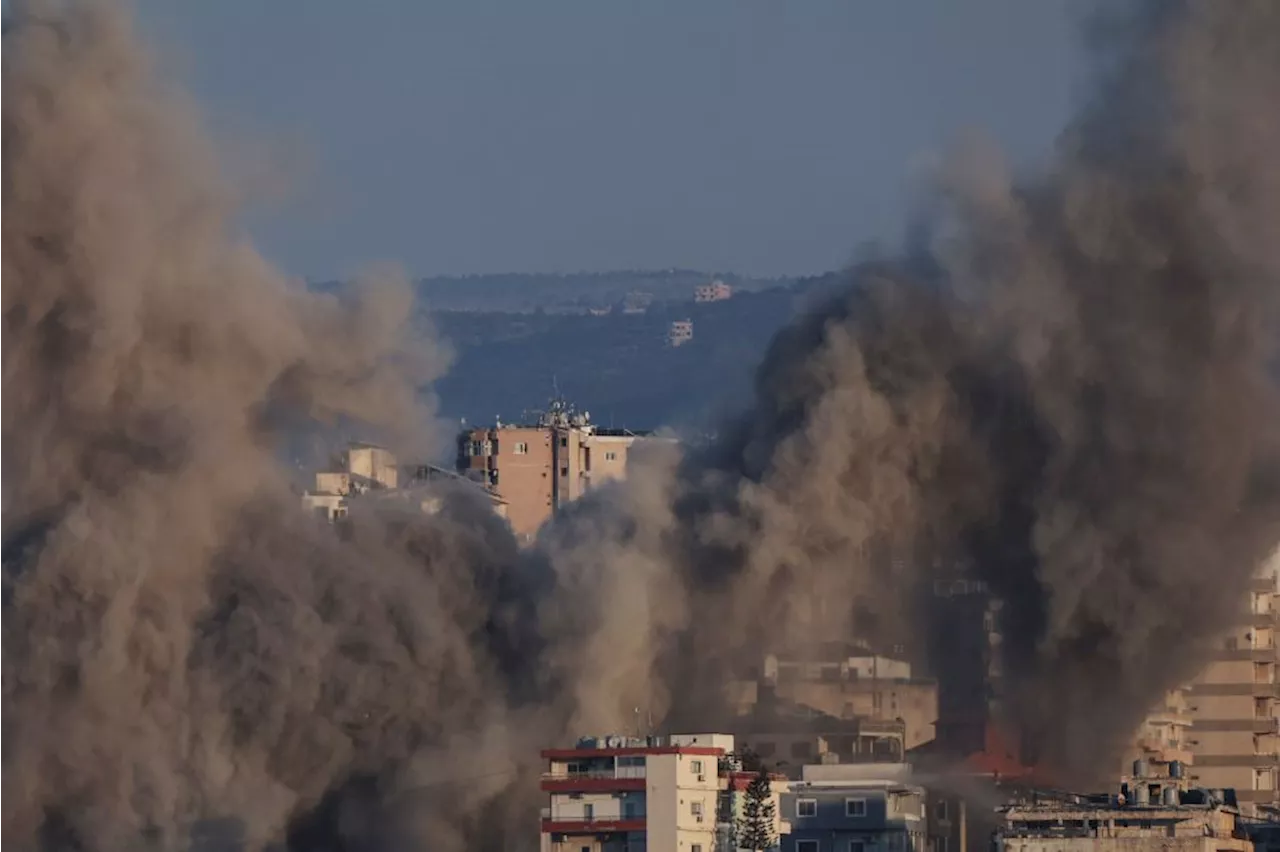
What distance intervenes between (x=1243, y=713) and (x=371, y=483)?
15.4 metres

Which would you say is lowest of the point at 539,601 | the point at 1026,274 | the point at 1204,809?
the point at 1204,809

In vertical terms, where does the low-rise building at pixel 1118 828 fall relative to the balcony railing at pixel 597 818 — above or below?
below

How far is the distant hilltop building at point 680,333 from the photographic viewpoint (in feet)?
529

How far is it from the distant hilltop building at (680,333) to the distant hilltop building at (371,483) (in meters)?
93.0

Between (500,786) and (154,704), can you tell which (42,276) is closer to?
(154,704)

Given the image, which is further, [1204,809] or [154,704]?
[154,704]

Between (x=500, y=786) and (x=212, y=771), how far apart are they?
354 cm

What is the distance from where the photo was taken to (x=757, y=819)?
43688 millimetres

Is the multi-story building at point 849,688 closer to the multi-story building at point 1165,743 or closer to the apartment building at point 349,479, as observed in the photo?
the multi-story building at point 1165,743

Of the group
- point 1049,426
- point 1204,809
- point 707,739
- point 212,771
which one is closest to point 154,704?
point 212,771

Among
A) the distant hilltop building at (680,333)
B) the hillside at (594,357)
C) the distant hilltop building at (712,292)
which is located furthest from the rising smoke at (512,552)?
the distant hilltop building at (712,292)

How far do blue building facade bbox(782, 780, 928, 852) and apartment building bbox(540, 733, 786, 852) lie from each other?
792 mm

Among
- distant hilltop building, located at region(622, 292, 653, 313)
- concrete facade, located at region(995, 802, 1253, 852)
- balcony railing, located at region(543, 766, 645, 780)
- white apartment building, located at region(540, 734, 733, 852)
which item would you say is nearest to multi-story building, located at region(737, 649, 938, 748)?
white apartment building, located at region(540, 734, 733, 852)

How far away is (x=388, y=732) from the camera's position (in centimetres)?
5084
